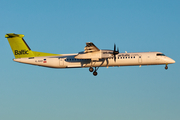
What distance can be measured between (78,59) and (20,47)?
7.52 m

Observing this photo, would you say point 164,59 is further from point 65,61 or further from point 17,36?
point 17,36

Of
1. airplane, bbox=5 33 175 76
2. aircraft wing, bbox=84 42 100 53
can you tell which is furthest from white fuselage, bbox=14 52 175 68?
aircraft wing, bbox=84 42 100 53

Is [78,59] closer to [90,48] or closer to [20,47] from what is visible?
[90,48]

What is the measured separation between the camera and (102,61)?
150 ft

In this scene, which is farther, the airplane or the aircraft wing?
the airplane

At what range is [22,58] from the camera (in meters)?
46.6

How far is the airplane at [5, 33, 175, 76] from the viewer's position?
150ft

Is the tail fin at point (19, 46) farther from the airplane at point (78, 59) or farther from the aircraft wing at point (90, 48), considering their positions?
the aircraft wing at point (90, 48)

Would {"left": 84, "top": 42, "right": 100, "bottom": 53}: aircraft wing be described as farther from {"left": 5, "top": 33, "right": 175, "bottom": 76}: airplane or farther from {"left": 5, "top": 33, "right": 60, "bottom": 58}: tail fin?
{"left": 5, "top": 33, "right": 60, "bottom": 58}: tail fin

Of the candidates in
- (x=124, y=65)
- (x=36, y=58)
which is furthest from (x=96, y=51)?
(x=36, y=58)

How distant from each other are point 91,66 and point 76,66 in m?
1.87

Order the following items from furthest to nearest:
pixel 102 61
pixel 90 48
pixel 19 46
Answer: pixel 19 46 < pixel 102 61 < pixel 90 48

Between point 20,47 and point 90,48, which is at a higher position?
point 20,47

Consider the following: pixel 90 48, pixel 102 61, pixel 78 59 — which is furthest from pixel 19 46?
pixel 102 61
